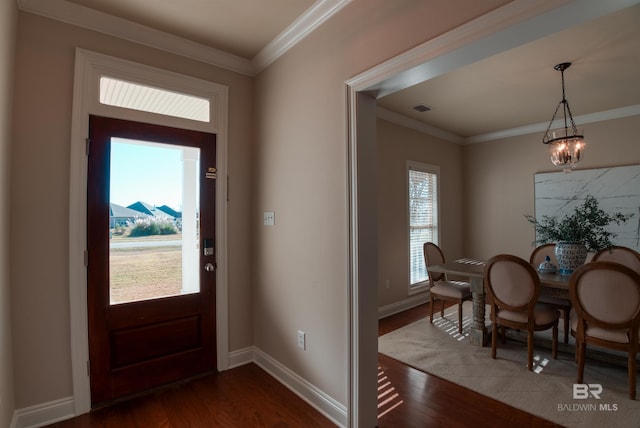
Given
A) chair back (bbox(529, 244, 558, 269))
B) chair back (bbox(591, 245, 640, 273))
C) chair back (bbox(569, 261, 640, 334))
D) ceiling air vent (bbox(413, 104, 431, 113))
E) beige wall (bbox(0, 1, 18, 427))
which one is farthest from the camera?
ceiling air vent (bbox(413, 104, 431, 113))

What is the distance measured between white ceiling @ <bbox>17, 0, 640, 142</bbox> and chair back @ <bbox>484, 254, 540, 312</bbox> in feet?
6.32

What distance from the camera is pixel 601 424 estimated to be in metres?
2.09

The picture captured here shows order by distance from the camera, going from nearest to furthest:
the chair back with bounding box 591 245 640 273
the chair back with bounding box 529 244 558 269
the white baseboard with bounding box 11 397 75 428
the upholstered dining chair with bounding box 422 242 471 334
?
the white baseboard with bounding box 11 397 75 428
the chair back with bounding box 591 245 640 273
the upholstered dining chair with bounding box 422 242 471 334
the chair back with bounding box 529 244 558 269

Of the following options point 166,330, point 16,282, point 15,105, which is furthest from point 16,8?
point 166,330

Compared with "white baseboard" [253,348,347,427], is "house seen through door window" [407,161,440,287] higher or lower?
higher

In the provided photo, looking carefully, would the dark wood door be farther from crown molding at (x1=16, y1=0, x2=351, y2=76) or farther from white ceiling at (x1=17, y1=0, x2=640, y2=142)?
white ceiling at (x1=17, y1=0, x2=640, y2=142)

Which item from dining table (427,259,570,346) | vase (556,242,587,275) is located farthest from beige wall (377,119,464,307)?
vase (556,242,587,275)

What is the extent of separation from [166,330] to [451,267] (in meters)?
3.09

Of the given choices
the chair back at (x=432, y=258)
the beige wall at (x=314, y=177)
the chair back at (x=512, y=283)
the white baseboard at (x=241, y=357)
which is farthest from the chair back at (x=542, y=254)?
the white baseboard at (x=241, y=357)

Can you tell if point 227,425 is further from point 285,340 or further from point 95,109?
point 95,109

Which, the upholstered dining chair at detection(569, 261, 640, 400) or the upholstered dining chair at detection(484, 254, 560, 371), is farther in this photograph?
the upholstered dining chair at detection(484, 254, 560, 371)

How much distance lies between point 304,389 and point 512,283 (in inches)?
81.7

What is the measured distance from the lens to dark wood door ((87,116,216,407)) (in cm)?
230

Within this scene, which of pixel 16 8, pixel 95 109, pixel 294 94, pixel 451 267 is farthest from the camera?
pixel 451 267
